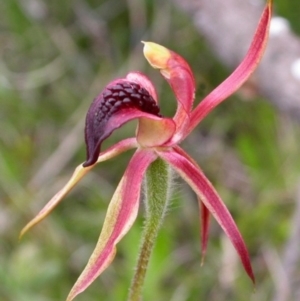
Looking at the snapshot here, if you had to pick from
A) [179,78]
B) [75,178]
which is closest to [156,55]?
[179,78]

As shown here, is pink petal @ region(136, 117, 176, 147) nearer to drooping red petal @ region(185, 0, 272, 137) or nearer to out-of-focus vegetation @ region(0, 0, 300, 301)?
drooping red petal @ region(185, 0, 272, 137)

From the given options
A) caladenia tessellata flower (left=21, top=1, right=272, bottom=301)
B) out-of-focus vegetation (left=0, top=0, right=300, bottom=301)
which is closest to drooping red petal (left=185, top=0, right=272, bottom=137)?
caladenia tessellata flower (left=21, top=1, right=272, bottom=301)

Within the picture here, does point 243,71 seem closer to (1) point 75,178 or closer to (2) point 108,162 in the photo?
(1) point 75,178

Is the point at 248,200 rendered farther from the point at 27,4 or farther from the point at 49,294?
the point at 27,4

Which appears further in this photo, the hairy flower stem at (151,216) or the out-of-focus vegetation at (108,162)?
the out-of-focus vegetation at (108,162)

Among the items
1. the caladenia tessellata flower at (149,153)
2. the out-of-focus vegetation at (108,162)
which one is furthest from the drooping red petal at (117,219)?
the out-of-focus vegetation at (108,162)

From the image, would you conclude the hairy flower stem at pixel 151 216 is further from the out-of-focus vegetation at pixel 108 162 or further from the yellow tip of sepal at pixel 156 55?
the out-of-focus vegetation at pixel 108 162
